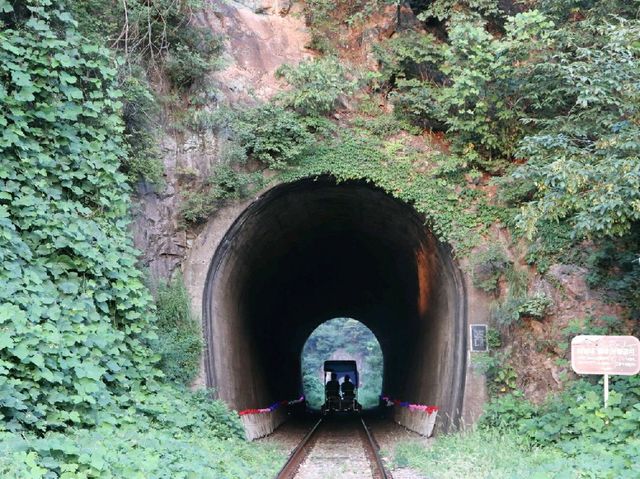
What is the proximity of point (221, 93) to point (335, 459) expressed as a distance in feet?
23.2

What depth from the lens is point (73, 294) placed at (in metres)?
8.38

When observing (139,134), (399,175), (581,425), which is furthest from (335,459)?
(139,134)

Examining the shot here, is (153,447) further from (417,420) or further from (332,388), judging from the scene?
(332,388)

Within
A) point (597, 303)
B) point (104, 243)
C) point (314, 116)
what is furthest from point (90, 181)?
point (597, 303)

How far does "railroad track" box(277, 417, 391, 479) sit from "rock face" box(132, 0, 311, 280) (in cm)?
412

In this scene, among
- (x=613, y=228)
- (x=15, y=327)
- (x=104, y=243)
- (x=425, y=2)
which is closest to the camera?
(x=15, y=327)

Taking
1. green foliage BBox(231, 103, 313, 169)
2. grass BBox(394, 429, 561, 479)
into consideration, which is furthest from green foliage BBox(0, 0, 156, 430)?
grass BBox(394, 429, 561, 479)

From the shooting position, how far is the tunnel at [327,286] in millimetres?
12852

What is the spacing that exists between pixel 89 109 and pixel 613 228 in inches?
283

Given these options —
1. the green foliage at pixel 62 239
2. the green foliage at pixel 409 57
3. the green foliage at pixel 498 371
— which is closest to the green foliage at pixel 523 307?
the green foliage at pixel 498 371

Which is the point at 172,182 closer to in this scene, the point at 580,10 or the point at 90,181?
the point at 90,181

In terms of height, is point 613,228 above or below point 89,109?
below

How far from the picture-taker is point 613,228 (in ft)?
27.5

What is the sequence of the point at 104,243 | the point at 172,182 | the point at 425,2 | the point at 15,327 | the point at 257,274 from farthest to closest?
the point at 257,274 → the point at 425,2 → the point at 172,182 → the point at 104,243 → the point at 15,327
